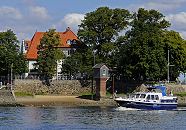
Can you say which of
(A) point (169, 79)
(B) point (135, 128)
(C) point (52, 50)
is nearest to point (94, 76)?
(C) point (52, 50)

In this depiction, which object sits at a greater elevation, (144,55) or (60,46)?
(60,46)

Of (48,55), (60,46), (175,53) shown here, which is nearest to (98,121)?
(48,55)

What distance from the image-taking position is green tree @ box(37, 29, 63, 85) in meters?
110

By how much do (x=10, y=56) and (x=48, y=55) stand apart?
6.76 m

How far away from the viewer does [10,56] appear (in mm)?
109938

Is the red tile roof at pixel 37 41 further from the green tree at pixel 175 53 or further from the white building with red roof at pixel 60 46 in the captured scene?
the green tree at pixel 175 53

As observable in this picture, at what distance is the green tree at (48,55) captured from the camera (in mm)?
110438

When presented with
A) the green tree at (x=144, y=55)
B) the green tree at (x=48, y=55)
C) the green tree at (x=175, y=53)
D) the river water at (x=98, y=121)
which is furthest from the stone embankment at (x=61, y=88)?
the river water at (x=98, y=121)

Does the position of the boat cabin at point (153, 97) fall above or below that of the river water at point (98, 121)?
above

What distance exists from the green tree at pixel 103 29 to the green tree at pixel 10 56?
1202cm

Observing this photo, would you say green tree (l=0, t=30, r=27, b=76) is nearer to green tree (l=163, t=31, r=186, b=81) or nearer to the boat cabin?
green tree (l=163, t=31, r=186, b=81)

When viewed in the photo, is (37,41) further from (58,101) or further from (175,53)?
(175,53)

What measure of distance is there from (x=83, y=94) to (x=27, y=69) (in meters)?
12.1

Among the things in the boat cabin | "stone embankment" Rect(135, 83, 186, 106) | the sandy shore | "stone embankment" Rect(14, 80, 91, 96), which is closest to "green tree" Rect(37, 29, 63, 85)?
"stone embankment" Rect(14, 80, 91, 96)
